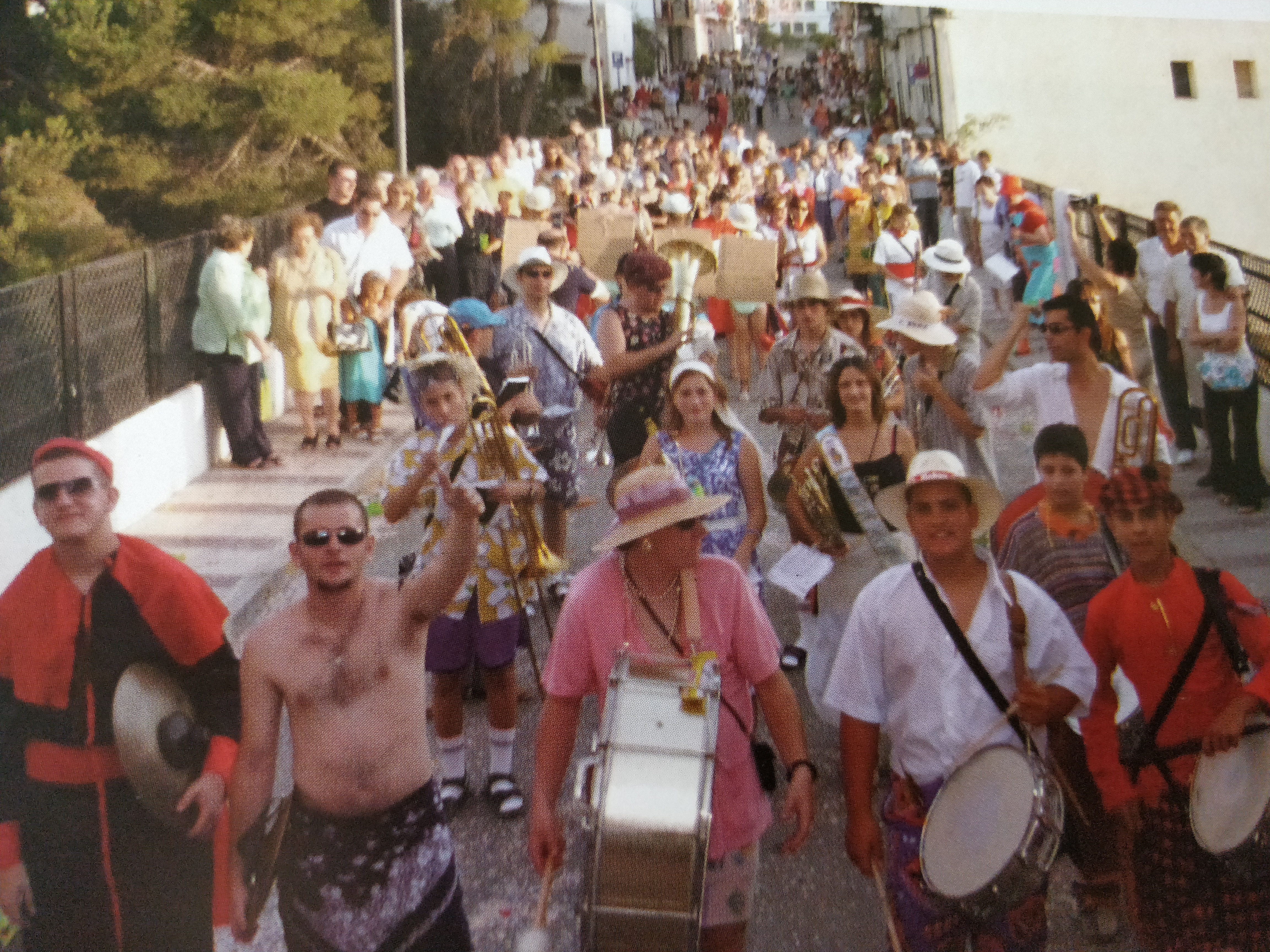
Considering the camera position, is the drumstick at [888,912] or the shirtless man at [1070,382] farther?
the shirtless man at [1070,382]

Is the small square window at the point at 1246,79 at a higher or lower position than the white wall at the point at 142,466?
higher

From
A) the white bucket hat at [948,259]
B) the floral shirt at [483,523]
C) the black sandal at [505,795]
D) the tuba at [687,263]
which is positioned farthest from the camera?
the tuba at [687,263]

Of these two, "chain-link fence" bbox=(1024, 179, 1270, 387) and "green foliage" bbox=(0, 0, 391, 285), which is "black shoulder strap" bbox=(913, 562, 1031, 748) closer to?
"chain-link fence" bbox=(1024, 179, 1270, 387)

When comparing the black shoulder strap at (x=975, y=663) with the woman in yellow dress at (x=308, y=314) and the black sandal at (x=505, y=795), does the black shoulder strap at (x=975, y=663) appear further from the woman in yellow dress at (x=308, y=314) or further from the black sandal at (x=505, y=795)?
the woman in yellow dress at (x=308, y=314)

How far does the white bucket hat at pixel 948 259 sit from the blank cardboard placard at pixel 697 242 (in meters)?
1.65

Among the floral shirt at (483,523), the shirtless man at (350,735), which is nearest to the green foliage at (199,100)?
the floral shirt at (483,523)

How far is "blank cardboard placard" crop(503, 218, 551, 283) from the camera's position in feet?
18.9

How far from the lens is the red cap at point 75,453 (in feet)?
10.2

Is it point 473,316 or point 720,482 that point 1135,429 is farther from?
point 473,316

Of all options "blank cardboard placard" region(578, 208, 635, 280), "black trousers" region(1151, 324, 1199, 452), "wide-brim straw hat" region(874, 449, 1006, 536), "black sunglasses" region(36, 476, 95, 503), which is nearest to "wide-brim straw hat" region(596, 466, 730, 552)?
"wide-brim straw hat" region(874, 449, 1006, 536)

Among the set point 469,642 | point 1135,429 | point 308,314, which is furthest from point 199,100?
A: point 1135,429

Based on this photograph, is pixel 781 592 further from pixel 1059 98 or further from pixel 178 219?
pixel 178 219

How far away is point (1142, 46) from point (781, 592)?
2.53 metres

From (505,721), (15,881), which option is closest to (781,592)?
(505,721)
